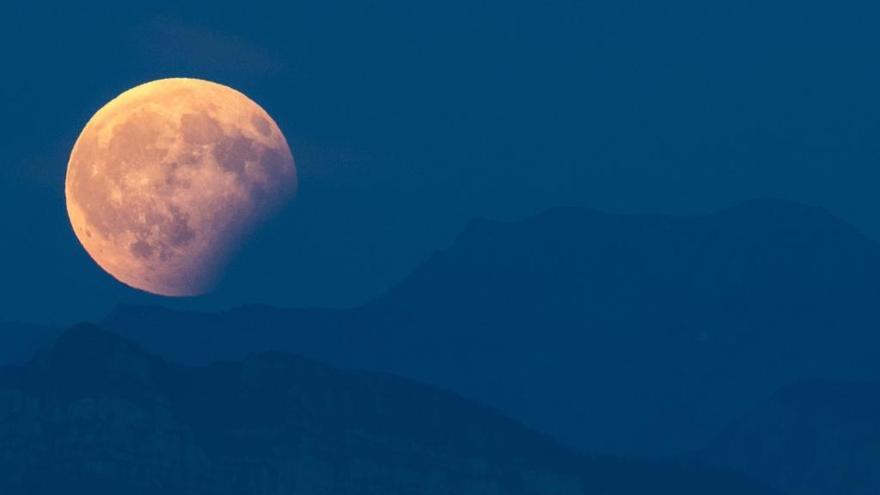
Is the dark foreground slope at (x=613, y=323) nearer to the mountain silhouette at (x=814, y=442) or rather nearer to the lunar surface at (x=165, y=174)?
the mountain silhouette at (x=814, y=442)

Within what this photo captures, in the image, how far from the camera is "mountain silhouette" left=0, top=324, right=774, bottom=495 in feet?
308

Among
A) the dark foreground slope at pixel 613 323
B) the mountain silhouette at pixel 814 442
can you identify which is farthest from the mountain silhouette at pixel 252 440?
the dark foreground slope at pixel 613 323

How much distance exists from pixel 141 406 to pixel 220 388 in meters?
5.52

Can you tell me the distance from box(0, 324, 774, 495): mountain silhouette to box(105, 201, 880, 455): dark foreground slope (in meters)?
22.1

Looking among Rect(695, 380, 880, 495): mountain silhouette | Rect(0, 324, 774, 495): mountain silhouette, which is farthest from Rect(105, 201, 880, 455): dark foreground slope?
Rect(0, 324, 774, 495): mountain silhouette

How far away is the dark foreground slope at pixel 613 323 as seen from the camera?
12594cm

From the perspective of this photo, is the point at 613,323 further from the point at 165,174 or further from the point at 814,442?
the point at 165,174

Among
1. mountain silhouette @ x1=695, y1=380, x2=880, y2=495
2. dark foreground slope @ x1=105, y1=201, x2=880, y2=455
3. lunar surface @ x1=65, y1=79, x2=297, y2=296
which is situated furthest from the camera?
dark foreground slope @ x1=105, y1=201, x2=880, y2=455

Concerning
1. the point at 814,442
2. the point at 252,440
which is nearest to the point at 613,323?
the point at 814,442

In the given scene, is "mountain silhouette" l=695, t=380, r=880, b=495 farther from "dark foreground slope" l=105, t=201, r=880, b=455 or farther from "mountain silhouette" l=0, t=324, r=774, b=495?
"mountain silhouette" l=0, t=324, r=774, b=495

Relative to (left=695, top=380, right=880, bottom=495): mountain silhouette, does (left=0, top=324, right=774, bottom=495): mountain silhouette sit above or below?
below

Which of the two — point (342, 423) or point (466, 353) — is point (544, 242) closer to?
point (466, 353)

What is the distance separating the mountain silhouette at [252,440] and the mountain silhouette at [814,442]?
1063 cm

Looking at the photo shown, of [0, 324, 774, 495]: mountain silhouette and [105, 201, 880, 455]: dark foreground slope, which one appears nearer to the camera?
[0, 324, 774, 495]: mountain silhouette
